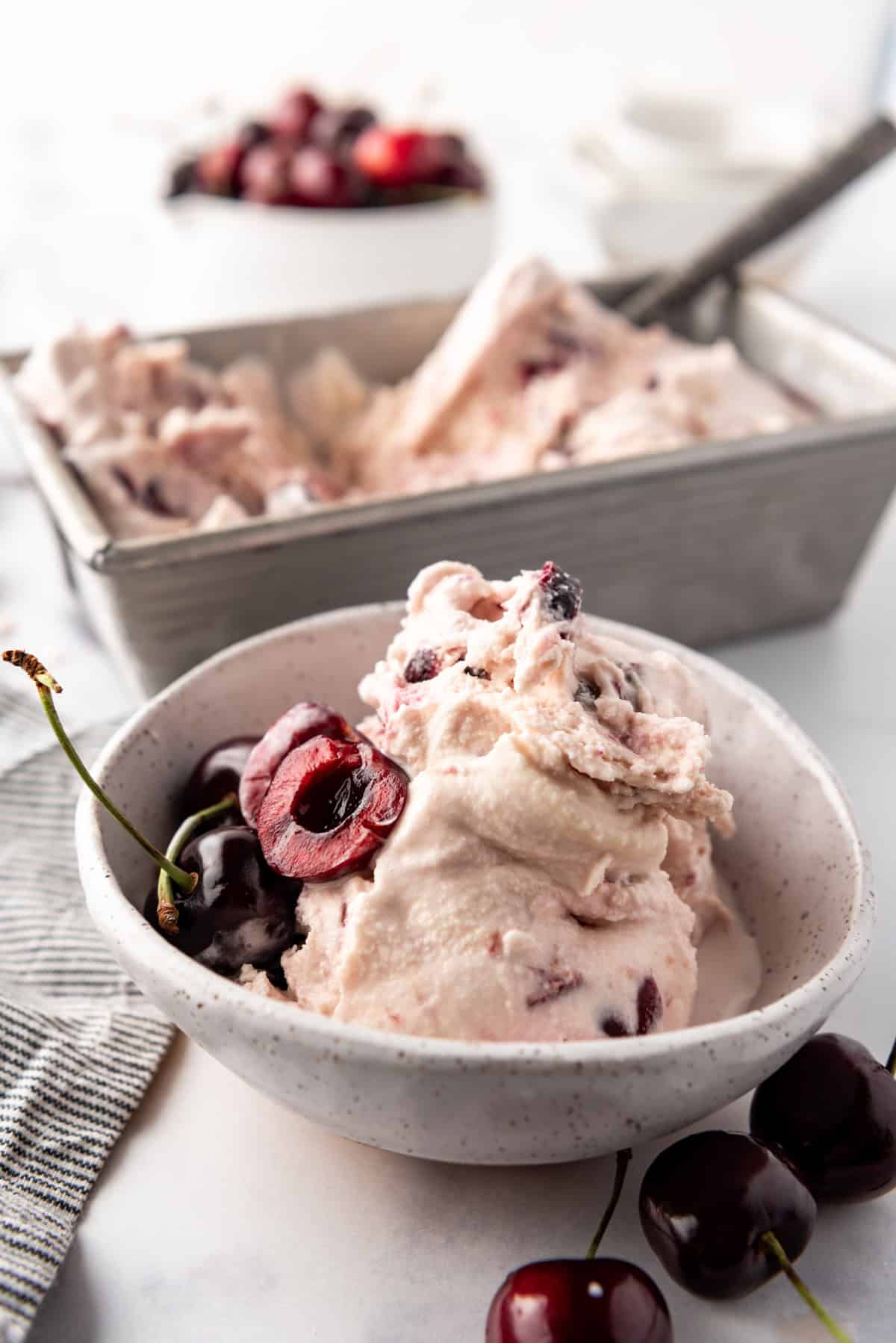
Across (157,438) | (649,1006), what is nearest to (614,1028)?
(649,1006)

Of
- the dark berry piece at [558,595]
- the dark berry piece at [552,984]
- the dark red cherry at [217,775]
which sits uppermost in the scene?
the dark berry piece at [558,595]

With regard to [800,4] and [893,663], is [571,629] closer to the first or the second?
[893,663]

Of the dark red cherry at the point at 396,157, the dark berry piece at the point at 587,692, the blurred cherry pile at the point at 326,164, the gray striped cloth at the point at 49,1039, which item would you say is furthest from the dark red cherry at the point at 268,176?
the dark berry piece at the point at 587,692

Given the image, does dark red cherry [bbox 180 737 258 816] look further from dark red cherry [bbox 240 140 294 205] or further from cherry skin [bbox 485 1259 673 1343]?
dark red cherry [bbox 240 140 294 205]

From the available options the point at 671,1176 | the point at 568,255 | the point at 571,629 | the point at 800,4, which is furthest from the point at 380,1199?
the point at 800,4

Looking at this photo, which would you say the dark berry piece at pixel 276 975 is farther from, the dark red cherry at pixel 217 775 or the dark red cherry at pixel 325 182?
the dark red cherry at pixel 325 182

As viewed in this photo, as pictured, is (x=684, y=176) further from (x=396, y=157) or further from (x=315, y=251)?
(x=315, y=251)
